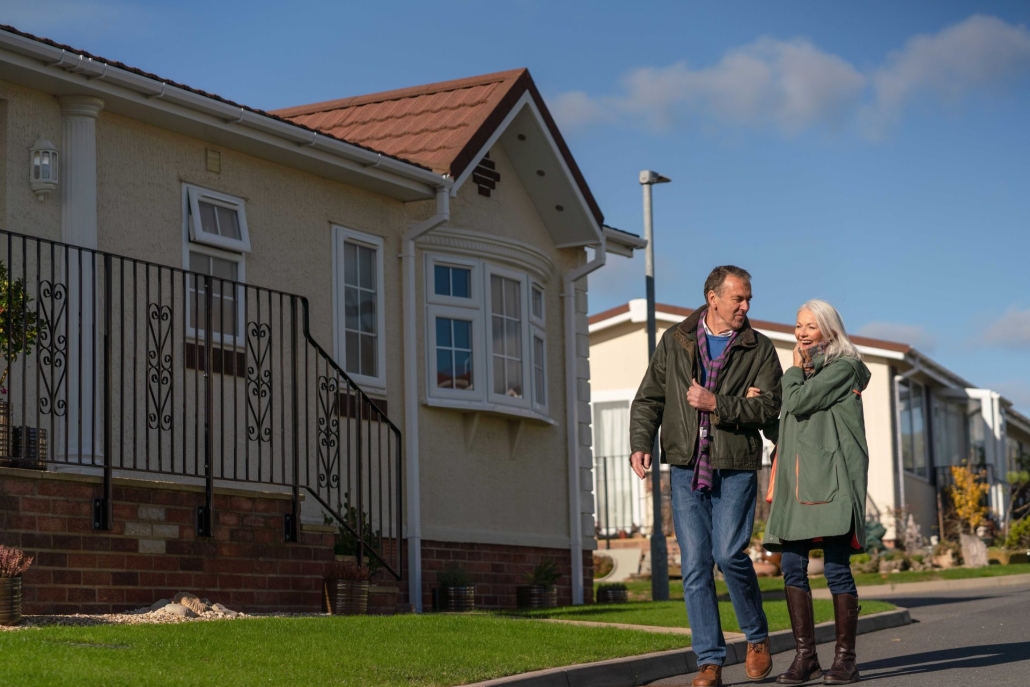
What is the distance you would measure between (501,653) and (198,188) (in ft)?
19.0

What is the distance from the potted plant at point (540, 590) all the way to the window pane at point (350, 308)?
10.6 feet

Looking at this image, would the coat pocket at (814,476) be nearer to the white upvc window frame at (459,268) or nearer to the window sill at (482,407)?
the window sill at (482,407)

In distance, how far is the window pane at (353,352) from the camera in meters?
13.6

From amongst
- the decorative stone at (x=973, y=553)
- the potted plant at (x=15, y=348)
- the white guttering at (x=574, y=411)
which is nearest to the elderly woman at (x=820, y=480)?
the potted plant at (x=15, y=348)

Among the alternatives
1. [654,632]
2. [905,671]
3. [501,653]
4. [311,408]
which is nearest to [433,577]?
[311,408]

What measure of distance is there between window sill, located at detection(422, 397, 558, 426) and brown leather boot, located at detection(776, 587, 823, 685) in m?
7.34

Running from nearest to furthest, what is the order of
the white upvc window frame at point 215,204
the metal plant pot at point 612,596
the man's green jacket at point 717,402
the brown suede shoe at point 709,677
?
the brown suede shoe at point 709,677 < the man's green jacket at point 717,402 < the white upvc window frame at point 215,204 < the metal plant pot at point 612,596

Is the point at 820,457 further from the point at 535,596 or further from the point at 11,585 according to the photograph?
the point at 535,596

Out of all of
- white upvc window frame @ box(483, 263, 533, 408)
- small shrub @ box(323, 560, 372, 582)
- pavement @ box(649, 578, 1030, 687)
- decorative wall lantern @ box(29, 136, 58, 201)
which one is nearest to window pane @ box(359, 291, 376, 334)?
white upvc window frame @ box(483, 263, 533, 408)

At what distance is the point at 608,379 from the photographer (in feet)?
99.0

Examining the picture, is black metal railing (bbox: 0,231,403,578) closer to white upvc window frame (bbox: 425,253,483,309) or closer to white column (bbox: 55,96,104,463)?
white column (bbox: 55,96,104,463)

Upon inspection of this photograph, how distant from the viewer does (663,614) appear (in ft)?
38.9

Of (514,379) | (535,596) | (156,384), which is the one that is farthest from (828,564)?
(514,379)

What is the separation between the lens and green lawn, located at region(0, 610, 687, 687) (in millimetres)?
6469
